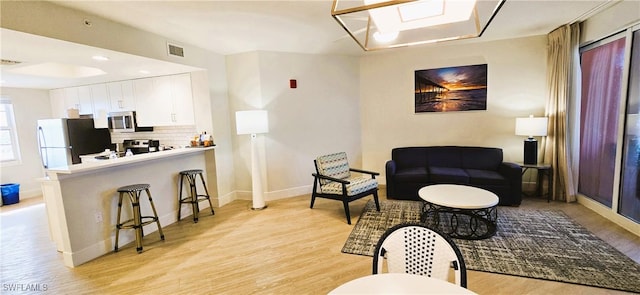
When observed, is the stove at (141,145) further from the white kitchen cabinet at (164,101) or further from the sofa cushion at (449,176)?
the sofa cushion at (449,176)

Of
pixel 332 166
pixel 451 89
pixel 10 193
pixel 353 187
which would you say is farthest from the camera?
pixel 10 193

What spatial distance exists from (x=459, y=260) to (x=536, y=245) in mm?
2043

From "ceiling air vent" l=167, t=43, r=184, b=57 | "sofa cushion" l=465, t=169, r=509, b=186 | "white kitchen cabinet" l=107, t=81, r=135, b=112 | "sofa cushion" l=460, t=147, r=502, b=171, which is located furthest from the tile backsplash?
"sofa cushion" l=460, t=147, r=502, b=171

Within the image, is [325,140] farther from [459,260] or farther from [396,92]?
[459,260]

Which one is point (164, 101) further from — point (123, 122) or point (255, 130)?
point (255, 130)

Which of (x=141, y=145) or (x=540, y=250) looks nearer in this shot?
(x=540, y=250)

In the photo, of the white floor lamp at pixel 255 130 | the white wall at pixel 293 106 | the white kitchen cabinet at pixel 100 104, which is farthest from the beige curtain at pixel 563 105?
the white kitchen cabinet at pixel 100 104

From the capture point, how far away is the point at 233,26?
3.10 m

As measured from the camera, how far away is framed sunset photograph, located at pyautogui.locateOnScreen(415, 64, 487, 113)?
4.40 m

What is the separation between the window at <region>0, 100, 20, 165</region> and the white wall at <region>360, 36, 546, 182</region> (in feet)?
22.2

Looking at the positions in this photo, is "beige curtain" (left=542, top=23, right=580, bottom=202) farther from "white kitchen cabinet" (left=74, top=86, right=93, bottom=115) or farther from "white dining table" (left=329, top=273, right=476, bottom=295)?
"white kitchen cabinet" (left=74, top=86, right=93, bottom=115)

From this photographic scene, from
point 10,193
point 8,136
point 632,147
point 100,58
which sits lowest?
point 10,193

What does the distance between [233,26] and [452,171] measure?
3.57m

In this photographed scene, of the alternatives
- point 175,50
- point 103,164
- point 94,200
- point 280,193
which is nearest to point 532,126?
point 280,193
